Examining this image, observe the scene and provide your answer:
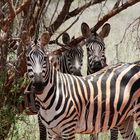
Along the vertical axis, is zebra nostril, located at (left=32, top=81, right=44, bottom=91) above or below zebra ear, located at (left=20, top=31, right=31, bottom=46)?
below

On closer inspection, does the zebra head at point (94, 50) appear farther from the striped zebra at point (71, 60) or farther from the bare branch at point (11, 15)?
the bare branch at point (11, 15)

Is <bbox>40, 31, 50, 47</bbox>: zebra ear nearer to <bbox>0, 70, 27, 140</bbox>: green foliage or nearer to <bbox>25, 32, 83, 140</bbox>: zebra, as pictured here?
<bbox>0, 70, 27, 140</bbox>: green foliage

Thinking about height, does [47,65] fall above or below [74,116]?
above

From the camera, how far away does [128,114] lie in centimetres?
665

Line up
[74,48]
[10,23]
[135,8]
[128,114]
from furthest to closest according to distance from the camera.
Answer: [135,8] → [74,48] → [128,114] → [10,23]

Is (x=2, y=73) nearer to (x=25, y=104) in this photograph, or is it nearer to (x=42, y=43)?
(x=42, y=43)

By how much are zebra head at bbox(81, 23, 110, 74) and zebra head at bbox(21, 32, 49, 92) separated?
1607 millimetres

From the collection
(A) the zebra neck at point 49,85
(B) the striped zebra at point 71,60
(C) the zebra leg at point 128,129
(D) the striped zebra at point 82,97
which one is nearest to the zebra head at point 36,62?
(D) the striped zebra at point 82,97

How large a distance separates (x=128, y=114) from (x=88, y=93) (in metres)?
0.64

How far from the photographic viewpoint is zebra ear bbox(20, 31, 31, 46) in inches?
226

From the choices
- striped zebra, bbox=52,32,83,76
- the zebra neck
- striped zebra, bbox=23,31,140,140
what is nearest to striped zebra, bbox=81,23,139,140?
striped zebra, bbox=52,32,83,76

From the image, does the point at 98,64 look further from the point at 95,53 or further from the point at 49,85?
the point at 49,85

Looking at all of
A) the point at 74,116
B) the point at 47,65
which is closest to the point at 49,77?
the point at 47,65

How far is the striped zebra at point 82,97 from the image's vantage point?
19.6 feet
